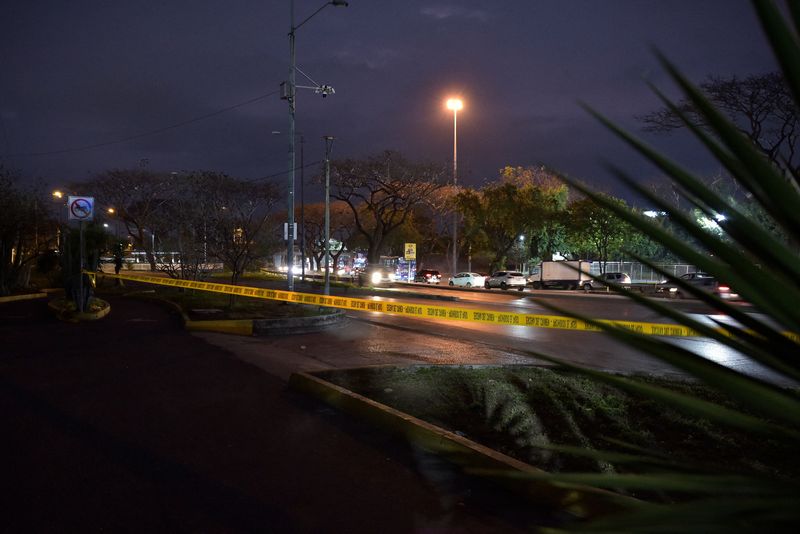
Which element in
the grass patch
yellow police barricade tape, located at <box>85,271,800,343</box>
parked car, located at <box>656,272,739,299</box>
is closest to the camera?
parked car, located at <box>656,272,739,299</box>

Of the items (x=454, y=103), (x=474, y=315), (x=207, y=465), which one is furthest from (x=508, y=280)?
(x=207, y=465)

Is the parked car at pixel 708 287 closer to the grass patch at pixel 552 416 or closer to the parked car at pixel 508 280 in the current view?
the grass patch at pixel 552 416

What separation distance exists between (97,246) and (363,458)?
67.8 ft

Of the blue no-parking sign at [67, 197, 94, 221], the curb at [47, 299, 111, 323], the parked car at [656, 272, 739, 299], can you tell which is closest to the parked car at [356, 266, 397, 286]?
the parked car at [656, 272, 739, 299]

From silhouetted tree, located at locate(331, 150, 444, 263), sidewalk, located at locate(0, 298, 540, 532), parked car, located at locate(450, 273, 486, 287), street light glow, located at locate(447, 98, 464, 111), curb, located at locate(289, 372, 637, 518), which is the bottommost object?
sidewalk, located at locate(0, 298, 540, 532)

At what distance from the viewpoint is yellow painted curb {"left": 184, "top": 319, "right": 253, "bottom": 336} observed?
1446 centimetres

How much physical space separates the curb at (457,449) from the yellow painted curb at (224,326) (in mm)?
6090

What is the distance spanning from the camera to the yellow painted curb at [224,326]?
14455 mm

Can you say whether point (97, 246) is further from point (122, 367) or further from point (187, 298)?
point (122, 367)

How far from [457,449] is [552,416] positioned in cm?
158

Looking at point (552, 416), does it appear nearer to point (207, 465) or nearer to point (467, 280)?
point (207, 465)

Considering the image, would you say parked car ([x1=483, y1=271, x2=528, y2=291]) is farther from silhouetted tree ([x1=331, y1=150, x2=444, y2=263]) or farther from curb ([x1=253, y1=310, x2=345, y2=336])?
curb ([x1=253, y1=310, x2=345, y2=336])

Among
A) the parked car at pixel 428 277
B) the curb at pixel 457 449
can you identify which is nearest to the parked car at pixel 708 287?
the curb at pixel 457 449

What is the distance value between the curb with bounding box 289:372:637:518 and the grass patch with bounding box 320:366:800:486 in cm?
28
